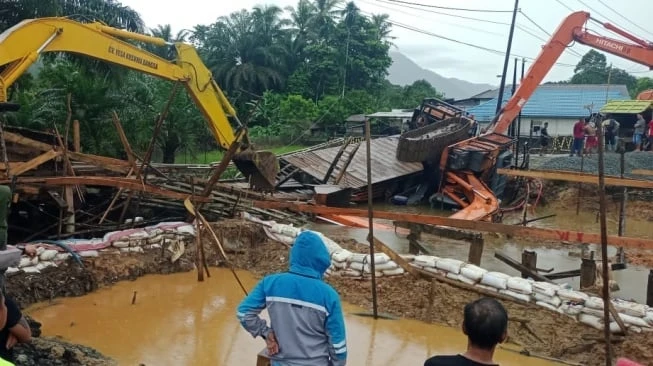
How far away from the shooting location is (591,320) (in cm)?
693

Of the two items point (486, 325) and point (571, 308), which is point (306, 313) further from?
point (571, 308)

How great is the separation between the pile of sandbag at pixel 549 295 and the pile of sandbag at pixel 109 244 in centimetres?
390

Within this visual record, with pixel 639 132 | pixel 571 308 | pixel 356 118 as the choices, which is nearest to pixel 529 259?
pixel 571 308

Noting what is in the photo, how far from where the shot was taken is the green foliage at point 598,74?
50156 mm

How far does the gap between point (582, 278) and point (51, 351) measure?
686cm

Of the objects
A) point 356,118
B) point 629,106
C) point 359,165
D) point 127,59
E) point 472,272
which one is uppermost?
point 127,59

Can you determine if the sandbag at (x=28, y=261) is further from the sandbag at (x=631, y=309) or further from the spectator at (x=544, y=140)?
the spectator at (x=544, y=140)

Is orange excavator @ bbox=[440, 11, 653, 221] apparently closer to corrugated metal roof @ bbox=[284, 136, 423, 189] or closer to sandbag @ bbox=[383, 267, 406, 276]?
corrugated metal roof @ bbox=[284, 136, 423, 189]

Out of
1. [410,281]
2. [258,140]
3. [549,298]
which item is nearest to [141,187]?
[410,281]

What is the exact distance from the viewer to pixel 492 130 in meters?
19.8

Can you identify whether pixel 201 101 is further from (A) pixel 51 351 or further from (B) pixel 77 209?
(A) pixel 51 351

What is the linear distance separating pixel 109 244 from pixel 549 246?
908 centimetres

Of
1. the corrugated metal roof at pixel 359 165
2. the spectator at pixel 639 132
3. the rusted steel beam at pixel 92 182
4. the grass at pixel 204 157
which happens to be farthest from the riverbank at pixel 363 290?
the spectator at pixel 639 132

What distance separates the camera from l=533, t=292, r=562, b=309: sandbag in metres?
7.21
